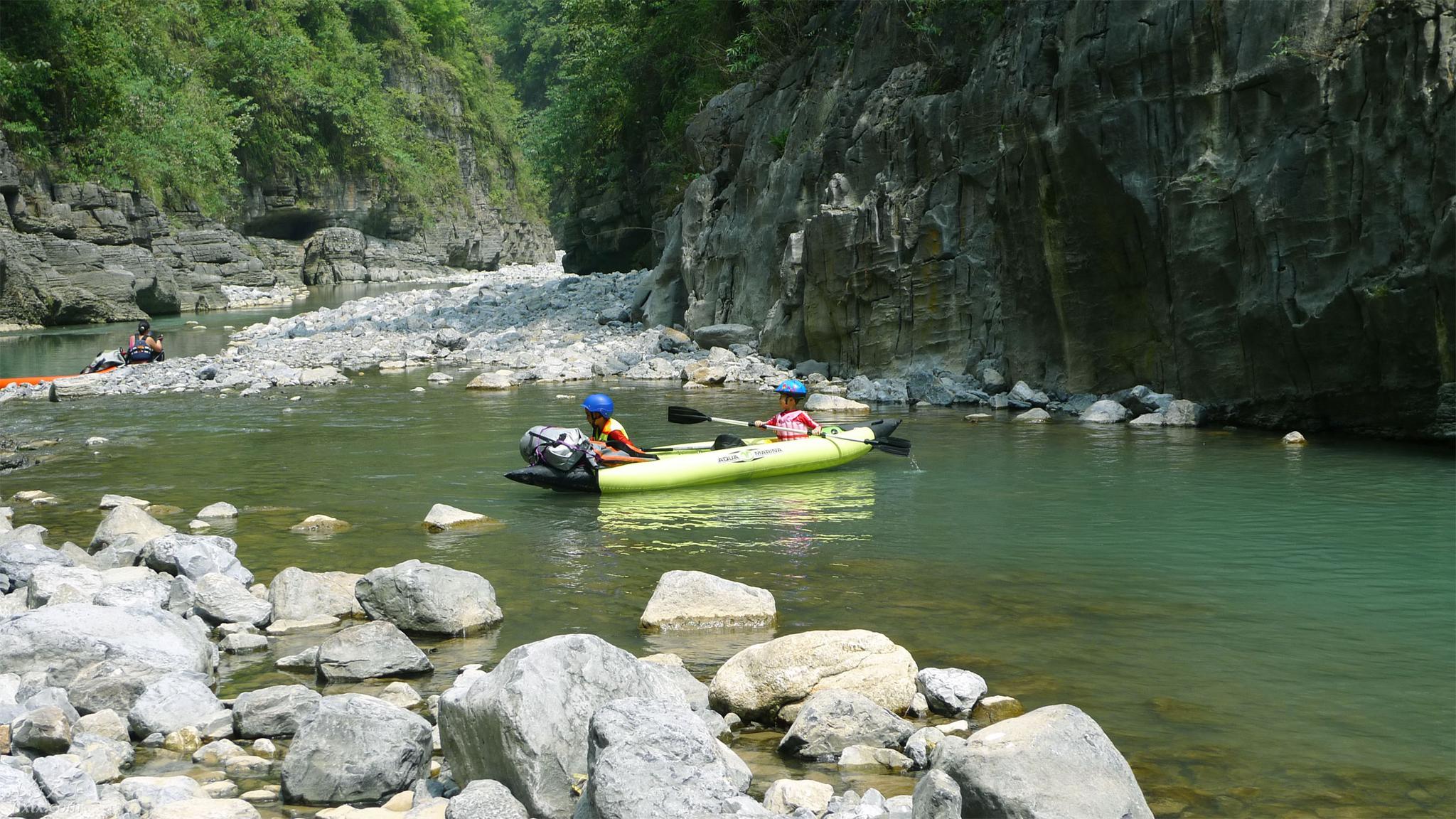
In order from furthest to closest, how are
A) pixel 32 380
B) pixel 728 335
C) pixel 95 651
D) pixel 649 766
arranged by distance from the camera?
pixel 728 335
pixel 32 380
pixel 95 651
pixel 649 766

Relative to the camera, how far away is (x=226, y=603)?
608 centimetres

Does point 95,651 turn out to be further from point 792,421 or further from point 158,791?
point 792,421

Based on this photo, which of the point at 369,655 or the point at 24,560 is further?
the point at 24,560

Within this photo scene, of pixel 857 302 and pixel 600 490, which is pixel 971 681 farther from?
pixel 857 302

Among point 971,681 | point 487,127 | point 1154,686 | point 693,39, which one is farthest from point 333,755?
point 487,127

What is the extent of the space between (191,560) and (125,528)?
1.30 meters

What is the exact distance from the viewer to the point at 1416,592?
654 cm

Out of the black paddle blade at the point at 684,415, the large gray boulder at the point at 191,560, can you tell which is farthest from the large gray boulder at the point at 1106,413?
the large gray boulder at the point at 191,560

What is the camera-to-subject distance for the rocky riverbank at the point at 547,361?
1474 cm

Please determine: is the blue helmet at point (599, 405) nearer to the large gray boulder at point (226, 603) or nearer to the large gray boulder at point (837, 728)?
the large gray boulder at point (226, 603)

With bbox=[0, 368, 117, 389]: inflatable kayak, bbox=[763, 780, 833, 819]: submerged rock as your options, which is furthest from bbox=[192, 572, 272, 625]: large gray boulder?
bbox=[0, 368, 117, 389]: inflatable kayak

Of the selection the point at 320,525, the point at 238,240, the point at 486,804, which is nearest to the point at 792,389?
the point at 320,525

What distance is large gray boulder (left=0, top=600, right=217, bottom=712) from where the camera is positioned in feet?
A: 15.2

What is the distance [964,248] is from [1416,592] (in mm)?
9625
